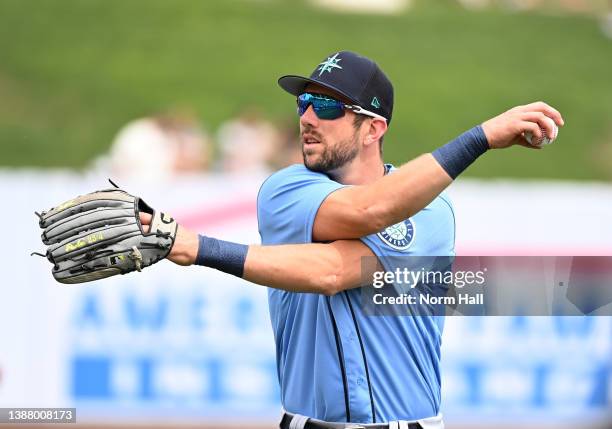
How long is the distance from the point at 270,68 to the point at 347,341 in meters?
15.6

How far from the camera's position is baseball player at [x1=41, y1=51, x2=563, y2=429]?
13.3 ft

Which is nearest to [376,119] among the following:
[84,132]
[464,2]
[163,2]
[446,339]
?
[446,339]

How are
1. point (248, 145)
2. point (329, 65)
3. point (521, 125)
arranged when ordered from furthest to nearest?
point (248, 145) → point (329, 65) → point (521, 125)

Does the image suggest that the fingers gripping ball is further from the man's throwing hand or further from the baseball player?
the man's throwing hand

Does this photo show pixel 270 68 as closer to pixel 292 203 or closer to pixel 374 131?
pixel 374 131

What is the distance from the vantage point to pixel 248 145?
12.0 metres

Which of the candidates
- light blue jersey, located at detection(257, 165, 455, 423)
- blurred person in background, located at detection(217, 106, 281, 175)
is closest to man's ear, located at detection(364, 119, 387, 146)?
light blue jersey, located at detection(257, 165, 455, 423)

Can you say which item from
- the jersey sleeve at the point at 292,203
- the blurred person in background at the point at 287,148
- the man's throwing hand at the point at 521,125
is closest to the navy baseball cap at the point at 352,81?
the jersey sleeve at the point at 292,203

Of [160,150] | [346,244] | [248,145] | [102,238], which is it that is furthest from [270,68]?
[102,238]

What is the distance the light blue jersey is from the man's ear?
0.93 ft

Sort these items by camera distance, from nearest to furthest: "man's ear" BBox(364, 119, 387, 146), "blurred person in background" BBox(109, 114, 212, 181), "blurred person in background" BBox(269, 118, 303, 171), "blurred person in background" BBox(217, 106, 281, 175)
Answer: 1. "man's ear" BBox(364, 119, 387, 146)
2. "blurred person in background" BBox(109, 114, 212, 181)
3. "blurred person in background" BBox(269, 118, 303, 171)
4. "blurred person in background" BBox(217, 106, 281, 175)

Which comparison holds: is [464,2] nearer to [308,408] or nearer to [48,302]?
[48,302]

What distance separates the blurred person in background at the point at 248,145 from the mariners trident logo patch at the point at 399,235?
6542 millimetres

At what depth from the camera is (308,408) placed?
4.47m
